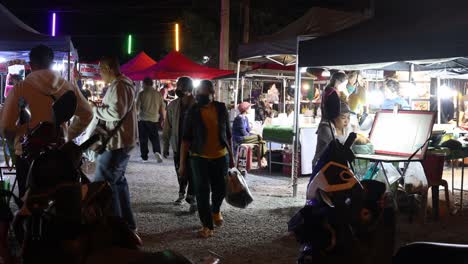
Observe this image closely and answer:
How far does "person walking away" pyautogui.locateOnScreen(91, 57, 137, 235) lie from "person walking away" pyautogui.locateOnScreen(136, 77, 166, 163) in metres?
7.61

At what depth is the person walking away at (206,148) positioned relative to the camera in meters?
6.51

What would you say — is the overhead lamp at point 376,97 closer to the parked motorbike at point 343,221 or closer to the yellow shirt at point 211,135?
the yellow shirt at point 211,135

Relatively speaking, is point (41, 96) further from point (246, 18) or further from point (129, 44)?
point (129, 44)

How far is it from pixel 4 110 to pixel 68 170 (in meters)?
2.27

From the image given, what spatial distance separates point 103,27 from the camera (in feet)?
146

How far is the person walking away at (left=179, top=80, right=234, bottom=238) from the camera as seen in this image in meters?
6.51

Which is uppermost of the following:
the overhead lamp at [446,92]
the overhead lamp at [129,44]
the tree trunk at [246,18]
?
the overhead lamp at [129,44]

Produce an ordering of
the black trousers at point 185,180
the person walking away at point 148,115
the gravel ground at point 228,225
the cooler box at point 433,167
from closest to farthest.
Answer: the gravel ground at point 228,225 < the black trousers at point 185,180 < the cooler box at point 433,167 < the person walking away at point 148,115

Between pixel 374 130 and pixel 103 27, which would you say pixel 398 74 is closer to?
pixel 374 130

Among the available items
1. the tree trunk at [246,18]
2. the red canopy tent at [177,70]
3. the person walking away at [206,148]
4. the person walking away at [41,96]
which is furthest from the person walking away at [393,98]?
the tree trunk at [246,18]

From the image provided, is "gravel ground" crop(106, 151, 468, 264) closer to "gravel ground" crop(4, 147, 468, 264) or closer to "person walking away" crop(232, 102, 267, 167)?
"gravel ground" crop(4, 147, 468, 264)

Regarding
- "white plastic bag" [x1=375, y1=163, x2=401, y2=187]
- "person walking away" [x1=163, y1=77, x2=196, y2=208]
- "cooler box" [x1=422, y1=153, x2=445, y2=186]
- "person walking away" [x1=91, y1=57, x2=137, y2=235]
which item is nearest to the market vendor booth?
"cooler box" [x1=422, y1=153, x2=445, y2=186]

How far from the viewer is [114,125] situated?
597 cm

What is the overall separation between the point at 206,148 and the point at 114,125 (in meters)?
1.17
